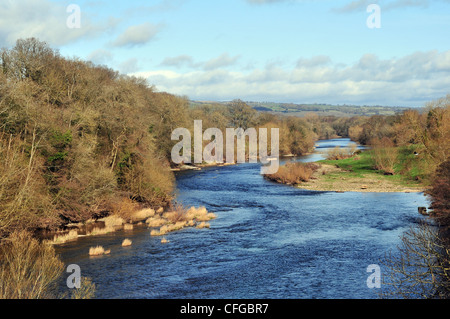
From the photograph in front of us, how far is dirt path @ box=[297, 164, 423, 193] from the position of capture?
53.0 m

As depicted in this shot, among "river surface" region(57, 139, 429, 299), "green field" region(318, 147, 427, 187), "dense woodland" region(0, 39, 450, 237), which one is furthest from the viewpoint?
"green field" region(318, 147, 427, 187)

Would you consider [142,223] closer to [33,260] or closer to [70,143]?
[70,143]

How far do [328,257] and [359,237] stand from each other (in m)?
5.50

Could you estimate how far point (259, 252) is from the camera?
26875mm

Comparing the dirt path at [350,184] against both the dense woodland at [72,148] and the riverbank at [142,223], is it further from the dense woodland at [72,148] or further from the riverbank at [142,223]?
the riverbank at [142,223]

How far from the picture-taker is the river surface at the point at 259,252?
2073cm

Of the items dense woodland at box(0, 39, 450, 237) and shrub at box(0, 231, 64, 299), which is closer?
shrub at box(0, 231, 64, 299)

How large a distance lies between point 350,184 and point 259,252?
3422 centimetres

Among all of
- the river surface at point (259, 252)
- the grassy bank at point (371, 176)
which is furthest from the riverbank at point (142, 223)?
the grassy bank at point (371, 176)

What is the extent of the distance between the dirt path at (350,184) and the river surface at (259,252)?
7.72 m

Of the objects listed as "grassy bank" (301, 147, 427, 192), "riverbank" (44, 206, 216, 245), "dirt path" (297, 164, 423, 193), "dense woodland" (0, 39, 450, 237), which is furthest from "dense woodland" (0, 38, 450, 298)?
"dirt path" (297, 164, 423, 193)

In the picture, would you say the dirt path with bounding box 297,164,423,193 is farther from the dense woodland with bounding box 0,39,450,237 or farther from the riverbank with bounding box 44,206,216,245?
the riverbank with bounding box 44,206,216,245

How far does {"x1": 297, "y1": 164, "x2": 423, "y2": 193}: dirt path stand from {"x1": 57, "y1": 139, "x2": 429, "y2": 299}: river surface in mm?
7719
